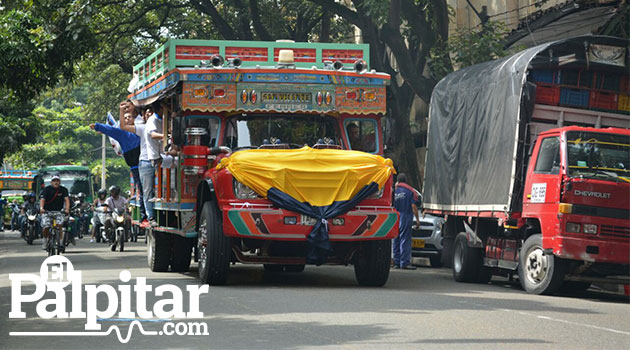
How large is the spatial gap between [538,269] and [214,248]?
451cm

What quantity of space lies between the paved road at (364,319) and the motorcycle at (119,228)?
9.88m

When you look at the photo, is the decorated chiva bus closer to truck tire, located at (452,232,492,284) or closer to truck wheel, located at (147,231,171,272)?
truck wheel, located at (147,231,171,272)

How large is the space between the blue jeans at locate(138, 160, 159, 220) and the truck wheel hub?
6180mm

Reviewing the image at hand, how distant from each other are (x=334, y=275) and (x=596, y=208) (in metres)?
4.78

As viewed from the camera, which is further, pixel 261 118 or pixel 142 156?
pixel 142 156

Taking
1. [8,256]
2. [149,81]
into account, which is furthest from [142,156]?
[8,256]

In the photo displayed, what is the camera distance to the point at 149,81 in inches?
679

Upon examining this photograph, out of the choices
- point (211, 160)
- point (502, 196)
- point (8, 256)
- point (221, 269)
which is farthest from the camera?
point (8, 256)

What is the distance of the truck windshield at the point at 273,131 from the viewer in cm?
1431

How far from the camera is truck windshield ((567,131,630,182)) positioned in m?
13.9

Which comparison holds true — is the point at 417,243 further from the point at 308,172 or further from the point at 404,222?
the point at 308,172

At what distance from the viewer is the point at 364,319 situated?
1029 cm

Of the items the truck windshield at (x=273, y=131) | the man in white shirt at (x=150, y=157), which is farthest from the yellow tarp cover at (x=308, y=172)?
the man in white shirt at (x=150, y=157)

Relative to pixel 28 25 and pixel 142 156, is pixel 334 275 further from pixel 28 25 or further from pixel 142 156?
pixel 28 25
